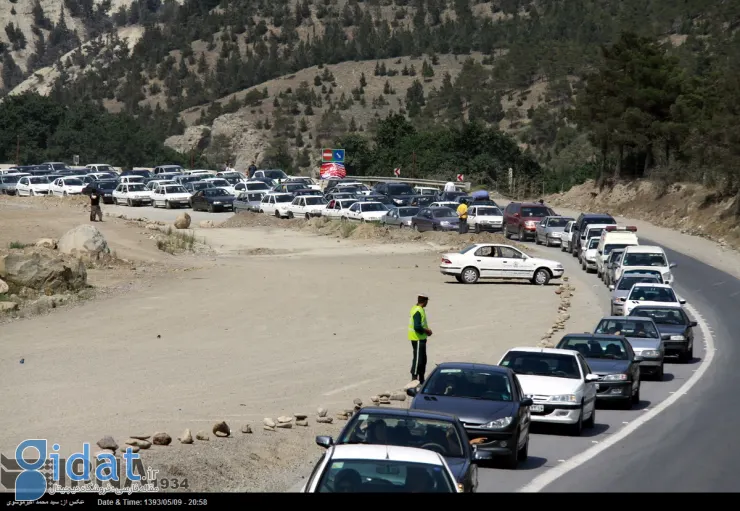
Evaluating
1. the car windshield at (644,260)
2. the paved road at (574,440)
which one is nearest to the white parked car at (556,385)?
the paved road at (574,440)

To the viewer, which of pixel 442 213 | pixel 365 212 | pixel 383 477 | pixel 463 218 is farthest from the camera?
pixel 365 212

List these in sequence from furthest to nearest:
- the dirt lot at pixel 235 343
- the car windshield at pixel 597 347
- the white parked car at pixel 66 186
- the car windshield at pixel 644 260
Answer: the white parked car at pixel 66 186 → the car windshield at pixel 644 260 → the car windshield at pixel 597 347 → the dirt lot at pixel 235 343

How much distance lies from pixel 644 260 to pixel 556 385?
72.7 feet

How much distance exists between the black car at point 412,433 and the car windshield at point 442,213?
44.9 metres

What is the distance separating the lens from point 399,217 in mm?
59688

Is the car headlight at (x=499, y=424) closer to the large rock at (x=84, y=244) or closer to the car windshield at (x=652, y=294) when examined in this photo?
the car windshield at (x=652, y=294)

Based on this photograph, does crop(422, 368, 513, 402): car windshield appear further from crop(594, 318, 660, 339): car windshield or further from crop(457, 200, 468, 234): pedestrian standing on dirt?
crop(457, 200, 468, 234): pedestrian standing on dirt

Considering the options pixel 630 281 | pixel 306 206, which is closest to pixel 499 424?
pixel 630 281

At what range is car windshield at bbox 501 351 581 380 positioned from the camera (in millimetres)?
19062

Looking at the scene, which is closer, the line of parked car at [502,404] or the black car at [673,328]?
the line of parked car at [502,404]

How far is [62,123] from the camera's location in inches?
4838

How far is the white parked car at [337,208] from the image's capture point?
62.9 m

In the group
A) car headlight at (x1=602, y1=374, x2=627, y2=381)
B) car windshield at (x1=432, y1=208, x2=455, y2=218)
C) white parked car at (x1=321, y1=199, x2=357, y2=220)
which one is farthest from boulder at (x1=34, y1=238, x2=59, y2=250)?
car headlight at (x1=602, y1=374, x2=627, y2=381)

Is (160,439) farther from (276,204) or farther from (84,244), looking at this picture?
(276,204)
